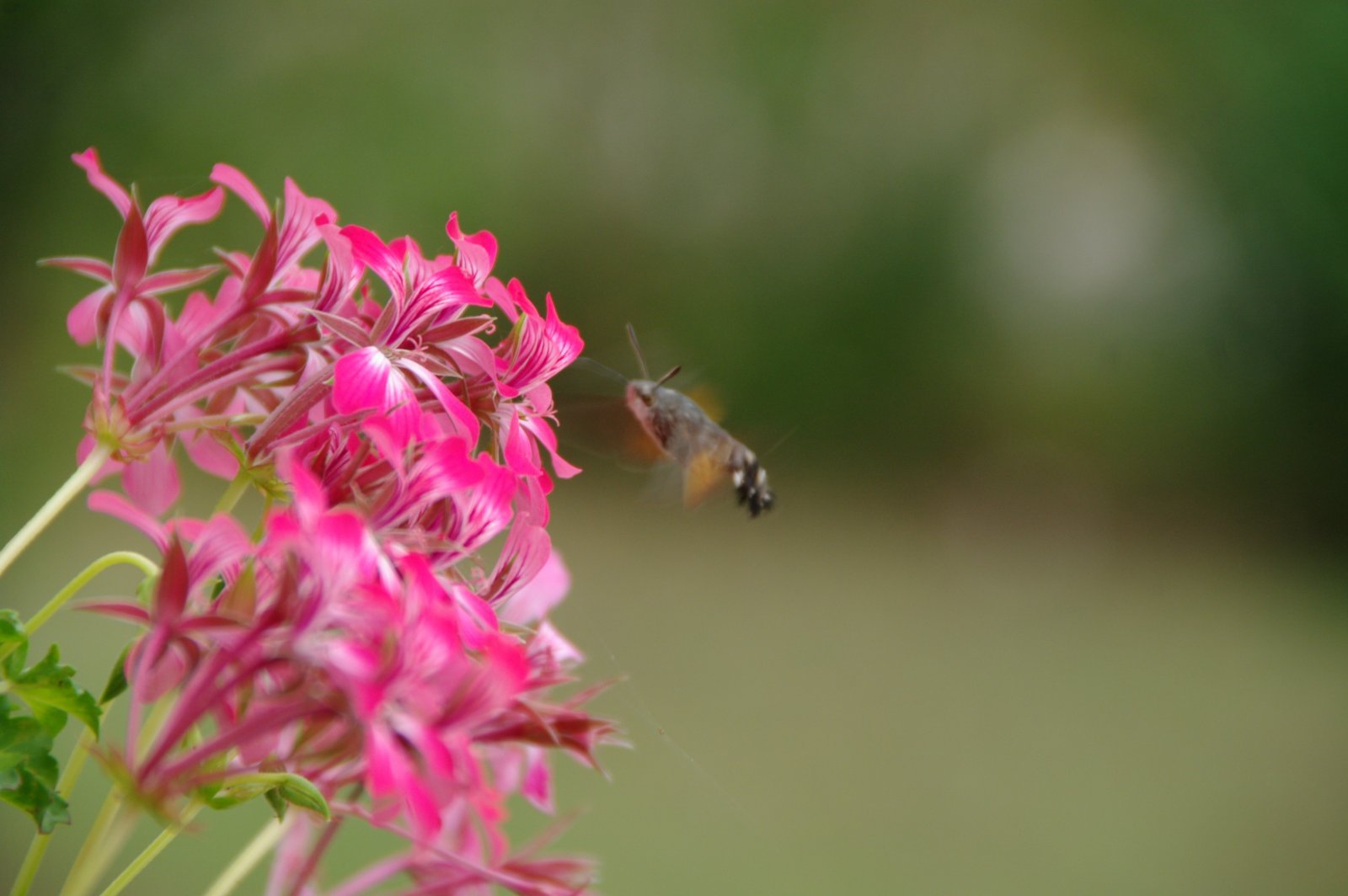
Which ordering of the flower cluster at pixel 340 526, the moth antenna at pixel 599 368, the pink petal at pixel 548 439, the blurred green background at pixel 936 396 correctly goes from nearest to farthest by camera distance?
the flower cluster at pixel 340 526 < the pink petal at pixel 548 439 < the moth antenna at pixel 599 368 < the blurred green background at pixel 936 396

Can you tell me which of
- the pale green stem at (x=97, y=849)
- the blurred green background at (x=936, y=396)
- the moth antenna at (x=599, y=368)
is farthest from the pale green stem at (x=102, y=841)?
the blurred green background at (x=936, y=396)

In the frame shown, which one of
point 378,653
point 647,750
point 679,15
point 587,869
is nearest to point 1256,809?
point 647,750

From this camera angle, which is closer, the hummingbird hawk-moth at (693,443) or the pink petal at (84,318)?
the pink petal at (84,318)

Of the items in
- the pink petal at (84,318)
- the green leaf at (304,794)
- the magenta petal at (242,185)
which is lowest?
the green leaf at (304,794)

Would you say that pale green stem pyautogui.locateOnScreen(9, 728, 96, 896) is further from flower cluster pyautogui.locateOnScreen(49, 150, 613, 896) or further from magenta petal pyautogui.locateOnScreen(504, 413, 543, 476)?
magenta petal pyautogui.locateOnScreen(504, 413, 543, 476)

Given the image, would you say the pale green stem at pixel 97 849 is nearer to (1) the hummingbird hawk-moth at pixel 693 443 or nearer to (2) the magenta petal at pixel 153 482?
(2) the magenta petal at pixel 153 482

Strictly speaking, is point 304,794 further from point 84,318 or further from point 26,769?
point 84,318

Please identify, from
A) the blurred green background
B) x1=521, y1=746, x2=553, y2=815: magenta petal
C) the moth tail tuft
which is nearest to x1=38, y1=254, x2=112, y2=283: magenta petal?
x1=521, y1=746, x2=553, y2=815: magenta petal

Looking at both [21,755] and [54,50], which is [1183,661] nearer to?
[54,50]
